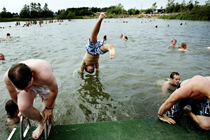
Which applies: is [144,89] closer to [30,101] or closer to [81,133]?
[81,133]

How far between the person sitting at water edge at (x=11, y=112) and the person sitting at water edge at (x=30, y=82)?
3.89 ft

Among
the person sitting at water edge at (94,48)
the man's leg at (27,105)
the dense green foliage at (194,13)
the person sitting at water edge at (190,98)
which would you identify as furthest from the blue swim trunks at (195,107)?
the dense green foliage at (194,13)

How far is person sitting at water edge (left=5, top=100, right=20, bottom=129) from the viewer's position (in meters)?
3.32

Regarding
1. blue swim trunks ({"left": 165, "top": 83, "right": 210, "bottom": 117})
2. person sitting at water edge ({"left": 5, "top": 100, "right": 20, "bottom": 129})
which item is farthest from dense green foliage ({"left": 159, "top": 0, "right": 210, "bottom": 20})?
person sitting at water edge ({"left": 5, "top": 100, "right": 20, "bottom": 129})

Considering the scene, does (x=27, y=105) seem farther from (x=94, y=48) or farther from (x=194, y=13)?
(x=194, y=13)

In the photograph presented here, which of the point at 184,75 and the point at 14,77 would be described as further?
the point at 184,75

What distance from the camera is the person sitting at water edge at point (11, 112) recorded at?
10.9 feet

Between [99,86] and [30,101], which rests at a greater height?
[30,101]

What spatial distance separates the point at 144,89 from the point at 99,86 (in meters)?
1.72

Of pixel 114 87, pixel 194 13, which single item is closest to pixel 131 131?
pixel 114 87

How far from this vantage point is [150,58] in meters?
8.87

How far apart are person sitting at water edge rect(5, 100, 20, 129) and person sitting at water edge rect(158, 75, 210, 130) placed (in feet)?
11.0

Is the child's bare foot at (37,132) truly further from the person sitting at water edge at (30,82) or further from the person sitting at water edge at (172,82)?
the person sitting at water edge at (172,82)

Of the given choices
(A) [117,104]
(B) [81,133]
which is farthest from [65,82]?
(B) [81,133]
